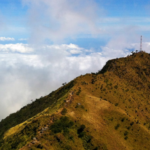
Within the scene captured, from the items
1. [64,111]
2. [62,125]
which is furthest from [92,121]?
[62,125]

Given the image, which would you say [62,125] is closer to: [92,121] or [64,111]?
[64,111]

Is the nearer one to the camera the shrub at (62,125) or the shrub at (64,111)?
the shrub at (62,125)

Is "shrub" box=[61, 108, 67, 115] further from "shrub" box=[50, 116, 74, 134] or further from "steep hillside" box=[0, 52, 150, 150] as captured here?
"shrub" box=[50, 116, 74, 134]

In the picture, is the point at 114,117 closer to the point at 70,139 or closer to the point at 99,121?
the point at 99,121

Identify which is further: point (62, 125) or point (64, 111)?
point (64, 111)

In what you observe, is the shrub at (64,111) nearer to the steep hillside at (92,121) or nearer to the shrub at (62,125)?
the steep hillside at (92,121)

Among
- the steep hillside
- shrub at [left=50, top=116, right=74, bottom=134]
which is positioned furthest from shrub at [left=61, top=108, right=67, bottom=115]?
shrub at [left=50, top=116, right=74, bottom=134]

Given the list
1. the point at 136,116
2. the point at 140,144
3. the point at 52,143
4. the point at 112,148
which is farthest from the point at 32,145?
the point at 136,116

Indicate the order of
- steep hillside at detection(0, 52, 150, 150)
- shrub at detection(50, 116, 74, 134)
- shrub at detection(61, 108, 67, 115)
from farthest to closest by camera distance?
shrub at detection(61, 108, 67, 115)
shrub at detection(50, 116, 74, 134)
steep hillside at detection(0, 52, 150, 150)

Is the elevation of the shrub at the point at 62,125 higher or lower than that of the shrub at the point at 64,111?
lower

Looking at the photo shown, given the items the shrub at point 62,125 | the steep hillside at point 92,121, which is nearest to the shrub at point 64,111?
the steep hillside at point 92,121
